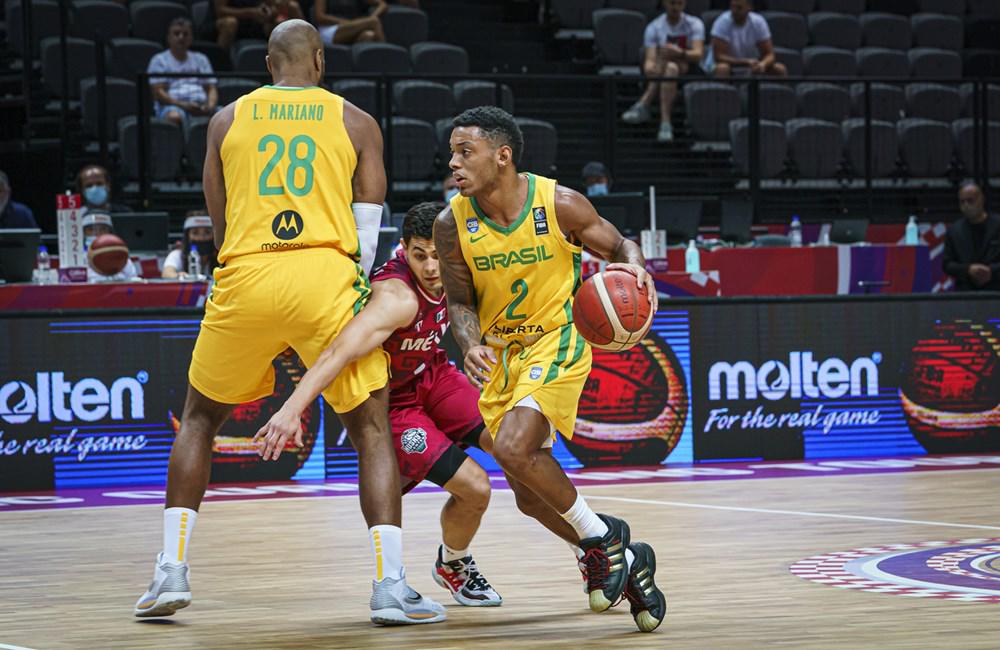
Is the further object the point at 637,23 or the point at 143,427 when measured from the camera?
the point at 637,23

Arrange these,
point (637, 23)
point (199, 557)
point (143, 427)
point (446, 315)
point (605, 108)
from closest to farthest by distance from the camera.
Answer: point (446, 315) < point (199, 557) < point (143, 427) < point (605, 108) < point (637, 23)

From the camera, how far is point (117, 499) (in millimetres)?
8805

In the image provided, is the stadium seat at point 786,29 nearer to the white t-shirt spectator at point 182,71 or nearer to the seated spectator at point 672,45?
the seated spectator at point 672,45

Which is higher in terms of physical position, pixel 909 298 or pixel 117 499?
pixel 909 298

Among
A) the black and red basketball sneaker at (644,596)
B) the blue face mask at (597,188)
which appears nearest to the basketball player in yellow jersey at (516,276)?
the black and red basketball sneaker at (644,596)

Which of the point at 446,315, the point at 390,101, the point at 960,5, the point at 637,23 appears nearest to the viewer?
the point at 446,315

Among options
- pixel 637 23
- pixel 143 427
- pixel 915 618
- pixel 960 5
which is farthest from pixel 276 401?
pixel 960 5

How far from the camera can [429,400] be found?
593 cm

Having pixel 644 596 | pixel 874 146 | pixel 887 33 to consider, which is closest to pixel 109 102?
pixel 874 146

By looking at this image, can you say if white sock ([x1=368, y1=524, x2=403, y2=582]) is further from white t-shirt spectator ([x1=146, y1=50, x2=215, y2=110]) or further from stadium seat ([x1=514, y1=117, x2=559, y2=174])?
white t-shirt spectator ([x1=146, y1=50, x2=215, y2=110])

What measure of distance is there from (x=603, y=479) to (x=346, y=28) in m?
7.23

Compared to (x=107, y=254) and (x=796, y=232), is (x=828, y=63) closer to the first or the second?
(x=796, y=232)

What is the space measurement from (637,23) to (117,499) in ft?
29.7

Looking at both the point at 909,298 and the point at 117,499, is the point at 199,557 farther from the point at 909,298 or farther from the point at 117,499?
the point at 909,298
